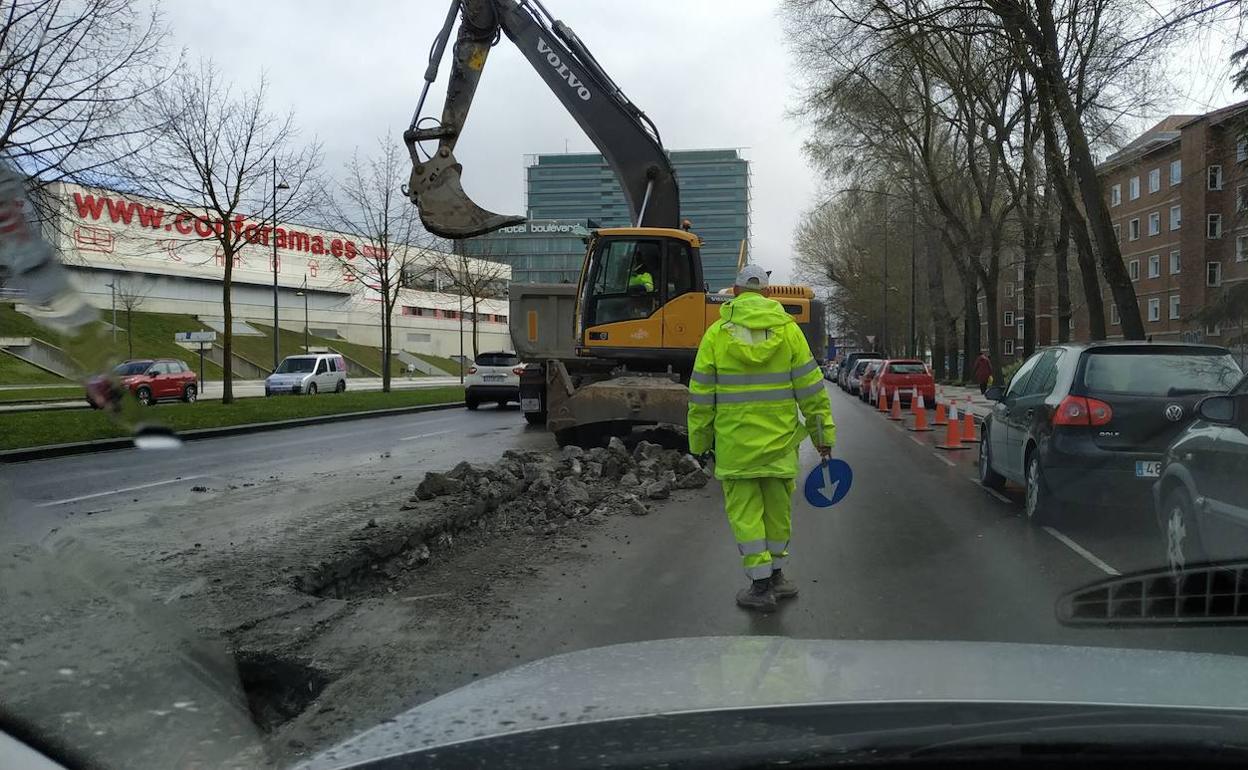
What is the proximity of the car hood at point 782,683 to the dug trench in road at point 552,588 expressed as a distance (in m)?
1.66

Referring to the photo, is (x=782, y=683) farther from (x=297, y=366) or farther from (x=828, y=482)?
(x=297, y=366)

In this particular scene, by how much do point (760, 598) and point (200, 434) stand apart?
51.1ft

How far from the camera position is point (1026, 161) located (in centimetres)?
2491

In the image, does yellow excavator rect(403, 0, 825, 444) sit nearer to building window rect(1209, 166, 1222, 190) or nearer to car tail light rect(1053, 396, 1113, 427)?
car tail light rect(1053, 396, 1113, 427)

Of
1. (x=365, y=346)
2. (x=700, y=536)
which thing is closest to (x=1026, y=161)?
(x=700, y=536)

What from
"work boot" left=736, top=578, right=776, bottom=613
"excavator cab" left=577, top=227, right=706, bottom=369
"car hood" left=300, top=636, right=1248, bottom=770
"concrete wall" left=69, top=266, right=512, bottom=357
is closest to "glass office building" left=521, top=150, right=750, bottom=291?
"excavator cab" left=577, top=227, right=706, bottom=369

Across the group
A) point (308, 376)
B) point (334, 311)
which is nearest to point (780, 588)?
point (308, 376)

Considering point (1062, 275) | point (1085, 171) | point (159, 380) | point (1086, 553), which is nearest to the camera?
point (1086, 553)

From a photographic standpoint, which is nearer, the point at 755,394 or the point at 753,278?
the point at 755,394

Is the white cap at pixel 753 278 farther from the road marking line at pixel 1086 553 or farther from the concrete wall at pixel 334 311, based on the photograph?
the concrete wall at pixel 334 311

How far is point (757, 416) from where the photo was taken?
547 cm

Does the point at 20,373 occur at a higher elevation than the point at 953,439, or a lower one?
A: higher

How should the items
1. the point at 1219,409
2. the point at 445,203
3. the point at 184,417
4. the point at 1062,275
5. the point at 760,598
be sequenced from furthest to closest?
1. the point at 1062,275
2. the point at 184,417
3. the point at 445,203
4. the point at 760,598
5. the point at 1219,409

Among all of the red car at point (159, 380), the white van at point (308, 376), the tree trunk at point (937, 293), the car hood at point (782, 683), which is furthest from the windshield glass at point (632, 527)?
the tree trunk at point (937, 293)
